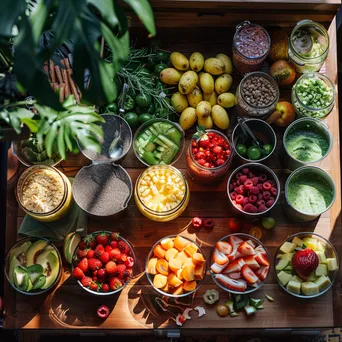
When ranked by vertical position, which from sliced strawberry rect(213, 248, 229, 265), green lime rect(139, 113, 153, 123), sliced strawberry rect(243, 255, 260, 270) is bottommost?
sliced strawberry rect(243, 255, 260, 270)

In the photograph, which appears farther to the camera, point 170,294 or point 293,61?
point 293,61

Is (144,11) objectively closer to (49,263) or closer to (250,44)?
(250,44)

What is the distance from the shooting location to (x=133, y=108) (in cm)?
251

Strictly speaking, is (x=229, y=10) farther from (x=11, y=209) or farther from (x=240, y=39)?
(x=11, y=209)

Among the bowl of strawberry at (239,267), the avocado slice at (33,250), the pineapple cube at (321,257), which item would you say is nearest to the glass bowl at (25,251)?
the avocado slice at (33,250)

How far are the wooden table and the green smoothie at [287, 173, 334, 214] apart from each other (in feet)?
0.28

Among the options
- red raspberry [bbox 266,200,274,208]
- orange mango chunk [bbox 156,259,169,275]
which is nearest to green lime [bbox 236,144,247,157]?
red raspberry [bbox 266,200,274,208]

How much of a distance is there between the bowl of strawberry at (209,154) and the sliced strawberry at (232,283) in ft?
1.33

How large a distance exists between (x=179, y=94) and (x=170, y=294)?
835mm

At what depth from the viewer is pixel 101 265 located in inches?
89.0

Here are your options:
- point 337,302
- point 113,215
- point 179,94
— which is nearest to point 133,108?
point 179,94

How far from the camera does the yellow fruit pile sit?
8.04 feet

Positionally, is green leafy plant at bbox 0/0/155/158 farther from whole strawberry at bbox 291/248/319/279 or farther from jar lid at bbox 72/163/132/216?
whole strawberry at bbox 291/248/319/279

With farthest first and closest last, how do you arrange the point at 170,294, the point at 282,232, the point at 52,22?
1. the point at 282,232
2. the point at 170,294
3. the point at 52,22
